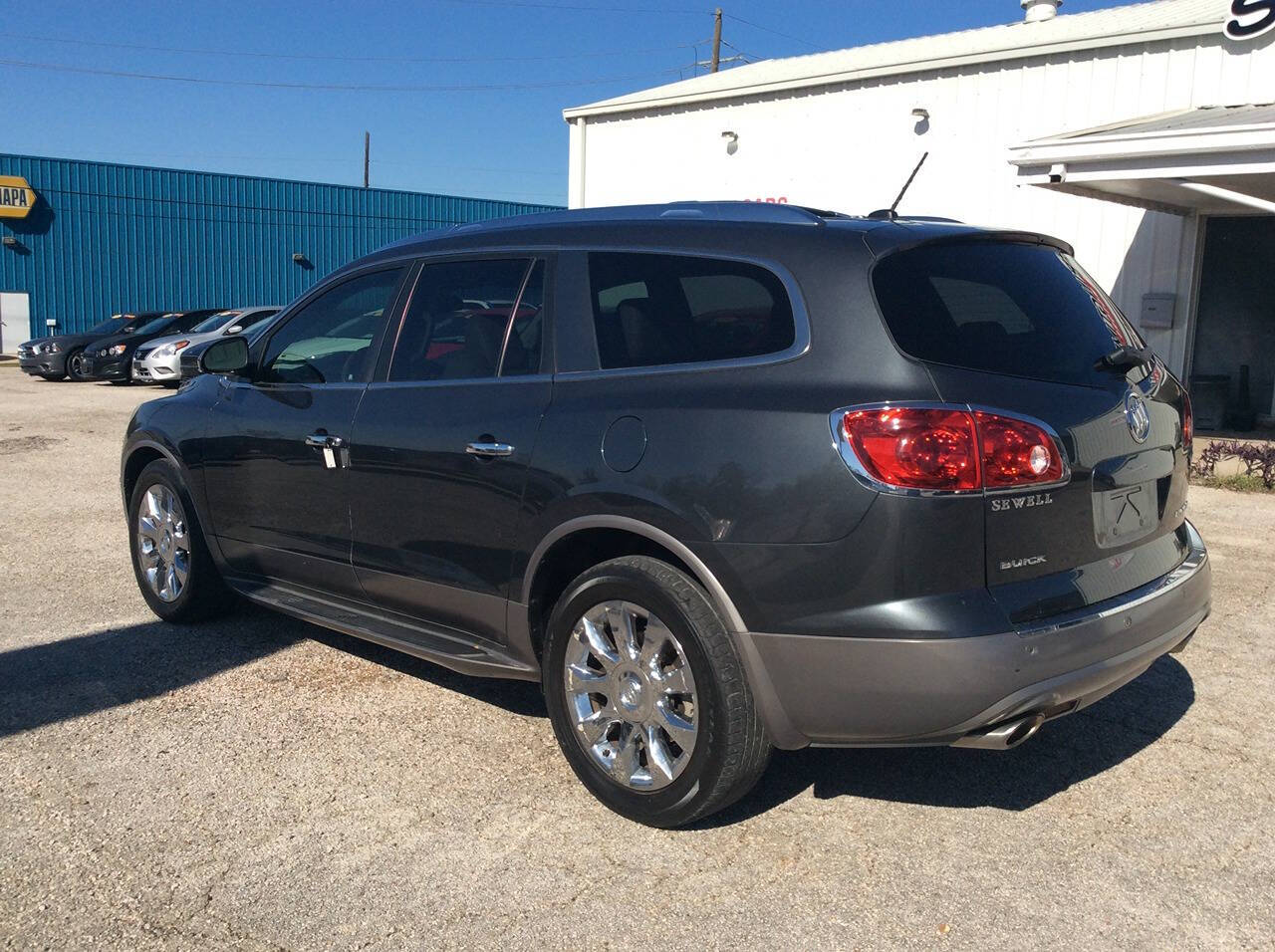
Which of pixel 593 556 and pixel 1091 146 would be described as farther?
pixel 1091 146

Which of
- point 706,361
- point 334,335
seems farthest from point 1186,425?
point 334,335

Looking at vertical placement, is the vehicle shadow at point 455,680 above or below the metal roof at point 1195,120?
below

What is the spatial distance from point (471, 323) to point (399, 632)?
1161 millimetres

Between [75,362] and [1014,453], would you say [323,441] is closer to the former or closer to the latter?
[1014,453]

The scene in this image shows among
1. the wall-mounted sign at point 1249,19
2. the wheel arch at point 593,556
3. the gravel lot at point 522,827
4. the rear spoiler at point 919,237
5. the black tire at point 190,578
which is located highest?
the wall-mounted sign at point 1249,19

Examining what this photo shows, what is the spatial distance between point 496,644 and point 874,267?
1.78m

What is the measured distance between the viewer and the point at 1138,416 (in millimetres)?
3502

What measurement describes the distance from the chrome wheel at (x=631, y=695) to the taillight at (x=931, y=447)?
0.79 metres

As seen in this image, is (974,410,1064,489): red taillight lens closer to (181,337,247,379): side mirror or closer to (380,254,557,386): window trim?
(380,254,557,386): window trim

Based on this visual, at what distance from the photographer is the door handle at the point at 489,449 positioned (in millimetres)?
3820

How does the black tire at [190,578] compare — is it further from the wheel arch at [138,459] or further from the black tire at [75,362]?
the black tire at [75,362]

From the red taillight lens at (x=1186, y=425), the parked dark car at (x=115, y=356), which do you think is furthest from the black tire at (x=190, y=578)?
the parked dark car at (x=115, y=356)

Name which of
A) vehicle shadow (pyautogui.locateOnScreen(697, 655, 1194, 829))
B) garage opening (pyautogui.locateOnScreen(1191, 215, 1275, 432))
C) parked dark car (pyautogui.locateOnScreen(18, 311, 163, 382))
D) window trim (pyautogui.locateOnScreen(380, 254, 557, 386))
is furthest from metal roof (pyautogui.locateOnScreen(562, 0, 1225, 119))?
window trim (pyautogui.locateOnScreen(380, 254, 557, 386))

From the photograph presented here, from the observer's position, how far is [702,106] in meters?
18.8
